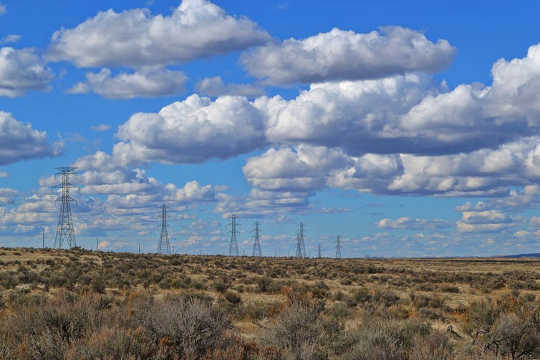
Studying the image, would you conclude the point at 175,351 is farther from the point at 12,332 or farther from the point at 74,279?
the point at 74,279

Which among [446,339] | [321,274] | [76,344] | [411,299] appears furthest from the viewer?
A: [321,274]

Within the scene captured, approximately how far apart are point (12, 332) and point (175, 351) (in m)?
4.07

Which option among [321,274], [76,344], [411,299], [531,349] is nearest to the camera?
[76,344]

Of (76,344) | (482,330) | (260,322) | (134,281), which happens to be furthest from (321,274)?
(76,344)

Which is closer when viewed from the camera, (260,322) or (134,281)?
(260,322)

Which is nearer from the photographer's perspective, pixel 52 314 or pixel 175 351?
pixel 175 351

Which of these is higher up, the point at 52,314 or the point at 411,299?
the point at 52,314

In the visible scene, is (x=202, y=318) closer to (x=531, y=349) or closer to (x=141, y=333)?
Answer: (x=141, y=333)

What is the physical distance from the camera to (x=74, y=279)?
37562 millimetres

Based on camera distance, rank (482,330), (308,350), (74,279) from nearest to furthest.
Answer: (308,350) < (482,330) < (74,279)

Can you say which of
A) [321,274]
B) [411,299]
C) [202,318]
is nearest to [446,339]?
[202,318]

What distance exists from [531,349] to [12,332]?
1332 centimetres

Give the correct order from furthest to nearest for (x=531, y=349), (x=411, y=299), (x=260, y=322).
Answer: (x=411, y=299), (x=260, y=322), (x=531, y=349)

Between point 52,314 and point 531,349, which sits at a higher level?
point 52,314
